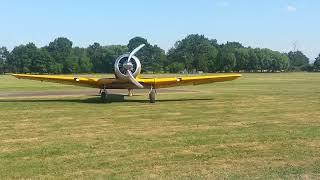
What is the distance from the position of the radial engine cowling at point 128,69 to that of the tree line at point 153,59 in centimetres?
10560

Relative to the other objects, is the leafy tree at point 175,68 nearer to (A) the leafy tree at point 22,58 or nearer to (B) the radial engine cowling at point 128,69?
(A) the leafy tree at point 22,58

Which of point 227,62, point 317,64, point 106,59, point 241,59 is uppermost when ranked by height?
point 106,59

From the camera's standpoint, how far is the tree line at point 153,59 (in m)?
147

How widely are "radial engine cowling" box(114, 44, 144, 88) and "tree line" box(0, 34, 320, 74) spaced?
10560cm

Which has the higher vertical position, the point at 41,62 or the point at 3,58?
the point at 3,58

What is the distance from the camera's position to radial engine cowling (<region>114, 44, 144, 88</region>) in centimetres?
2466

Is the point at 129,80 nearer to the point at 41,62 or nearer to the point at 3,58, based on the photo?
the point at 41,62

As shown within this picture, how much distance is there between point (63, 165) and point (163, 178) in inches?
80.0

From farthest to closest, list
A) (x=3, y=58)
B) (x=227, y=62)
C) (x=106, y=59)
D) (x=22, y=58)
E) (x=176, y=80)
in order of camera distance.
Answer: (x=3, y=58) < (x=227, y=62) < (x=22, y=58) < (x=106, y=59) < (x=176, y=80)

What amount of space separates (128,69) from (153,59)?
127015 millimetres

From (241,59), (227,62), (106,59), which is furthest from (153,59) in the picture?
(241,59)

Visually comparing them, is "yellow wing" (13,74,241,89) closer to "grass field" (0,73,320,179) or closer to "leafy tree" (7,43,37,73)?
"grass field" (0,73,320,179)

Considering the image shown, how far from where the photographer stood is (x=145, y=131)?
13.3 m

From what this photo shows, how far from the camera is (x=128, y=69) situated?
24641 mm
